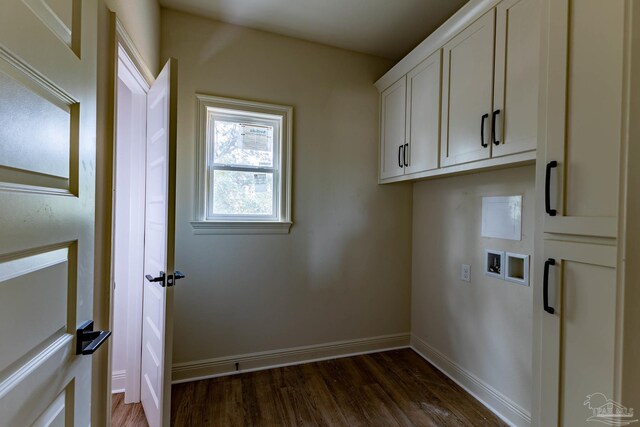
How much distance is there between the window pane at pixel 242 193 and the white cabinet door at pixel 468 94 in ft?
4.51

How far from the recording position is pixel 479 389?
6.75ft

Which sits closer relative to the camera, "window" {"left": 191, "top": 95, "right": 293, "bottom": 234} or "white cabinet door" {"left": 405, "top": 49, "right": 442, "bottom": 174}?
"white cabinet door" {"left": 405, "top": 49, "right": 442, "bottom": 174}

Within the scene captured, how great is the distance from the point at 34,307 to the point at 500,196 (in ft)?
7.38

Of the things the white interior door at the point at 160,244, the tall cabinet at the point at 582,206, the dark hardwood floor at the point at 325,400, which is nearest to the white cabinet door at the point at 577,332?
the tall cabinet at the point at 582,206

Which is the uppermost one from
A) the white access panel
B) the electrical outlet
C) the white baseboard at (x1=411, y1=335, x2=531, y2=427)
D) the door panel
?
the door panel

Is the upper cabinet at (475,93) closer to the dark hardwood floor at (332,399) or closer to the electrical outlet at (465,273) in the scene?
the electrical outlet at (465,273)

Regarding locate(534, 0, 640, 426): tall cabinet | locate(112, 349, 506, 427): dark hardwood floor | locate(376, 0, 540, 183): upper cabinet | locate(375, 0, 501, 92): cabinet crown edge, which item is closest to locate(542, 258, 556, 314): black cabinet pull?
locate(534, 0, 640, 426): tall cabinet

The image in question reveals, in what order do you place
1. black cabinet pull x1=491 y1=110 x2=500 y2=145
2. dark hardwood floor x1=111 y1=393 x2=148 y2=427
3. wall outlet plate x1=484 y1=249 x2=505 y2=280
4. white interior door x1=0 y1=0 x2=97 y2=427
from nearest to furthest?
white interior door x1=0 y1=0 x2=97 y2=427, black cabinet pull x1=491 y1=110 x2=500 y2=145, dark hardwood floor x1=111 y1=393 x2=148 y2=427, wall outlet plate x1=484 y1=249 x2=505 y2=280

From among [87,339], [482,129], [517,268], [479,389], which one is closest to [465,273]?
[517,268]

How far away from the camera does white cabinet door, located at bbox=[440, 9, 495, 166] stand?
1.63 m

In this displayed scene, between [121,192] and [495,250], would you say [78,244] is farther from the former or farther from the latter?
[495,250]

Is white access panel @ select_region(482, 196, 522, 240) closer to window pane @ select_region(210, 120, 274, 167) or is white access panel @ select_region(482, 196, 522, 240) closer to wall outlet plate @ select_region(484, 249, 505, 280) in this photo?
wall outlet plate @ select_region(484, 249, 505, 280)

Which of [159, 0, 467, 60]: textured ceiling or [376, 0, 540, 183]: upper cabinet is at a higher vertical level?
[159, 0, 467, 60]: textured ceiling

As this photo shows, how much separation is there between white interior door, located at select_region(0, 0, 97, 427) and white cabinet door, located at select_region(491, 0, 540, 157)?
1746 mm
